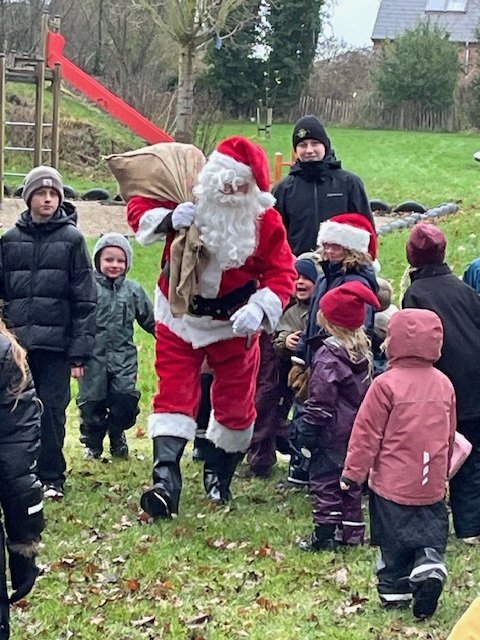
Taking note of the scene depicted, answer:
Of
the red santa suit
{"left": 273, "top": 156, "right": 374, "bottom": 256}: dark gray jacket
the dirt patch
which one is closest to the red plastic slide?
the dirt patch

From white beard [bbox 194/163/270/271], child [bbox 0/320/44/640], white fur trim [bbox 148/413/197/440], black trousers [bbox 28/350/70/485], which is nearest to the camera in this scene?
child [bbox 0/320/44/640]

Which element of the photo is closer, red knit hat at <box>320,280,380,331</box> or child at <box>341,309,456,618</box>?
child at <box>341,309,456,618</box>

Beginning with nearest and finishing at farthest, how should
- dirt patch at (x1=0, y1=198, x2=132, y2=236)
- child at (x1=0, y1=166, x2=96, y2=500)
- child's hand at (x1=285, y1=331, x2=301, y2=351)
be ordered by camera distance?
child at (x1=0, y1=166, x2=96, y2=500)
child's hand at (x1=285, y1=331, x2=301, y2=351)
dirt patch at (x1=0, y1=198, x2=132, y2=236)

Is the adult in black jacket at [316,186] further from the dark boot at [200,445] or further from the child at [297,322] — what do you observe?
the dark boot at [200,445]

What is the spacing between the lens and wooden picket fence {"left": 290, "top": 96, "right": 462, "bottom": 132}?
43438 mm

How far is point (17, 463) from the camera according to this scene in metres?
3.95

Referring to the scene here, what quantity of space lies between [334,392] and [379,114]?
39744 mm

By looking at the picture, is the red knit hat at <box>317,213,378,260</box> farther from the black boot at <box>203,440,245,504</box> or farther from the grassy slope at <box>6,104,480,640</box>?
the grassy slope at <box>6,104,480,640</box>

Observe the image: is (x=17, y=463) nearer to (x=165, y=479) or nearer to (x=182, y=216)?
(x=165, y=479)

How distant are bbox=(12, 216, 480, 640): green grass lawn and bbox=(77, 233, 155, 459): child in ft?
1.95

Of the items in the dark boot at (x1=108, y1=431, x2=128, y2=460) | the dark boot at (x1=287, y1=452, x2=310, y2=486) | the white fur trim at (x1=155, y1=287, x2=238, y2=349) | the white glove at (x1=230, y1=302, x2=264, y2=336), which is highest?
the white glove at (x1=230, y1=302, x2=264, y2=336)

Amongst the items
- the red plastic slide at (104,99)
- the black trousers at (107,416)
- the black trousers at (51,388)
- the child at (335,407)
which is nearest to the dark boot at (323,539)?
the child at (335,407)

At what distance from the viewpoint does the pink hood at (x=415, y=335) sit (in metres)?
5.32

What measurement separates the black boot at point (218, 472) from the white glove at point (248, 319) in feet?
3.11
